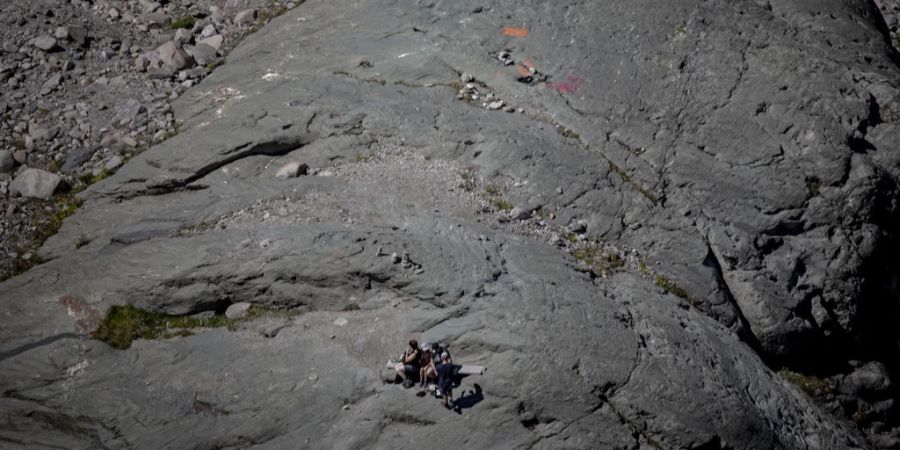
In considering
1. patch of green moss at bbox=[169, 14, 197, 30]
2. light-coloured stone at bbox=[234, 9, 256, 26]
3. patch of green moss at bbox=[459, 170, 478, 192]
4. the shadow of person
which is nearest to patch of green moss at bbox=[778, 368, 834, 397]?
the shadow of person

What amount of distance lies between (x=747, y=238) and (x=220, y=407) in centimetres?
1161

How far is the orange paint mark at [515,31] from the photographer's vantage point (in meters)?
17.8

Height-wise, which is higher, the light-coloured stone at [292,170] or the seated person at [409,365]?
the light-coloured stone at [292,170]

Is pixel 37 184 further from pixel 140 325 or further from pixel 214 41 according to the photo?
pixel 214 41

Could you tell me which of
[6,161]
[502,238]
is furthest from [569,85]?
[6,161]

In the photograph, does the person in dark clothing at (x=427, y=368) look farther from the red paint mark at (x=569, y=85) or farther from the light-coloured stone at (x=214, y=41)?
the light-coloured stone at (x=214, y=41)

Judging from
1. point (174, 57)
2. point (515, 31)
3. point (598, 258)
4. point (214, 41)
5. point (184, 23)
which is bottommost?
point (598, 258)

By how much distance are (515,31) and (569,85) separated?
7.71 feet

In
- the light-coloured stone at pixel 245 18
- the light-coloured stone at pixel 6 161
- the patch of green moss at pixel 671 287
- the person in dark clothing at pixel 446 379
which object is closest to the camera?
the person in dark clothing at pixel 446 379

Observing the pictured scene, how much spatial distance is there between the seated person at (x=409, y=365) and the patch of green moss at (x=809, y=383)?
28.0 feet

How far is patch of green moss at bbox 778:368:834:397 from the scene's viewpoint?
14516 millimetres

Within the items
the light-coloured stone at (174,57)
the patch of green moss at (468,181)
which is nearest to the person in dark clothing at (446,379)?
the patch of green moss at (468,181)

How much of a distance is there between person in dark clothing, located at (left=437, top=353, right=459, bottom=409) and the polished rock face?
222 mm

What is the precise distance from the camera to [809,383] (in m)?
14.6
